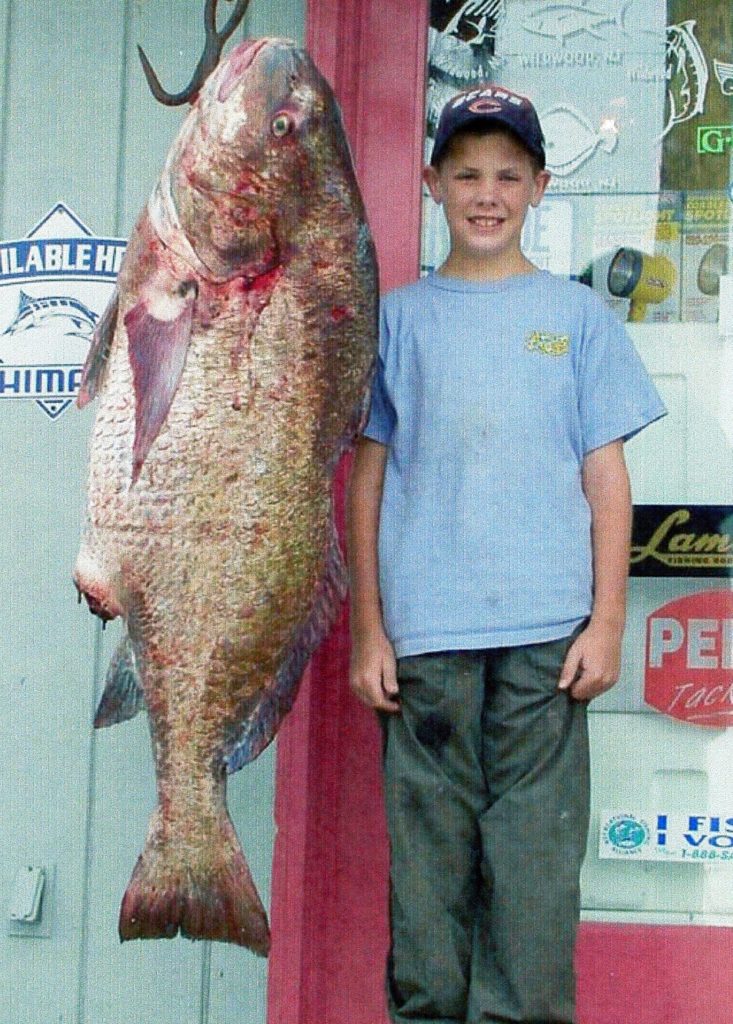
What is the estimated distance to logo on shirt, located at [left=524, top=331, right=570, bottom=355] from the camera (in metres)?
2.49

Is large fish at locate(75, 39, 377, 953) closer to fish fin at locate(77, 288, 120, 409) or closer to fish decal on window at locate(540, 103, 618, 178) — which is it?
fish fin at locate(77, 288, 120, 409)

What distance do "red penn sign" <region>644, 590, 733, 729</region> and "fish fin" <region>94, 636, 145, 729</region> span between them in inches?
51.2

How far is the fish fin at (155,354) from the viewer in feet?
6.83

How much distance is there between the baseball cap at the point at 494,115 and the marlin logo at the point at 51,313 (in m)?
1.06

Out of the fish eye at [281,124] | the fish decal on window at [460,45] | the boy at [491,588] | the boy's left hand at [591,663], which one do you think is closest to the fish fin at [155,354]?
the fish eye at [281,124]

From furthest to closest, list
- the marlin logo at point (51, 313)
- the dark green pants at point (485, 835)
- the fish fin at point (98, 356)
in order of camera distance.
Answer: the marlin logo at point (51, 313), the dark green pants at point (485, 835), the fish fin at point (98, 356)

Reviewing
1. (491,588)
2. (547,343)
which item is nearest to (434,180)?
(547,343)

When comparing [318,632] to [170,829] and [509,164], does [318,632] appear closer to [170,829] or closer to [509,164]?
[170,829]

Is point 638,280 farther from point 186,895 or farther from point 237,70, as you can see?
point 186,895

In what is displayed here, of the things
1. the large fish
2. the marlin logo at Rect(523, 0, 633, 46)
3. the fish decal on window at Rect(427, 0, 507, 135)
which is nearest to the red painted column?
the fish decal on window at Rect(427, 0, 507, 135)

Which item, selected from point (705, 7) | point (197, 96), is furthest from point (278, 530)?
point (705, 7)

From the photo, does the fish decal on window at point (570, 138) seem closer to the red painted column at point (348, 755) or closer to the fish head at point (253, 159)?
the red painted column at point (348, 755)

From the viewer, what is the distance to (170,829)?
7.26 ft

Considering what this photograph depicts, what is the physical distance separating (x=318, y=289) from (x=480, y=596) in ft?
2.01
